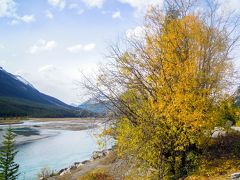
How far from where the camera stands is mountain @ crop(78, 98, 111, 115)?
74.8ft

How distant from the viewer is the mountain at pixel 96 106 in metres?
22.8

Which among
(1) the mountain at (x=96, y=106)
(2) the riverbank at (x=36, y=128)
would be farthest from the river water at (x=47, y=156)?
(1) the mountain at (x=96, y=106)

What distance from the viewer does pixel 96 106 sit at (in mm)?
23188

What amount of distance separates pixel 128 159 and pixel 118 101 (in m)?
3.84

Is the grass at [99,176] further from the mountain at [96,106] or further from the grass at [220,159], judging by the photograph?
the grass at [220,159]

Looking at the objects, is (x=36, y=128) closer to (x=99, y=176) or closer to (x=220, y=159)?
(x=99, y=176)

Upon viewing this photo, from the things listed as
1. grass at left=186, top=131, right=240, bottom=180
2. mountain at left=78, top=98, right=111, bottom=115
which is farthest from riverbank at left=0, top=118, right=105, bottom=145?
grass at left=186, top=131, right=240, bottom=180

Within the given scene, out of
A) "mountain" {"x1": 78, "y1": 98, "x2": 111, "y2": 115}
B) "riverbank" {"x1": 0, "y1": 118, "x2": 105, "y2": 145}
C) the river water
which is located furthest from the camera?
"riverbank" {"x1": 0, "y1": 118, "x2": 105, "y2": 145}

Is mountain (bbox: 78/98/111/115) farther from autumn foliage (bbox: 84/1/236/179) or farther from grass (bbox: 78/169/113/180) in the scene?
grass (bbox: 78/169/113/180)

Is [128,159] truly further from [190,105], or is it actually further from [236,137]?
[236,137]

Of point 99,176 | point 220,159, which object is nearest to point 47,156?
point 99,176

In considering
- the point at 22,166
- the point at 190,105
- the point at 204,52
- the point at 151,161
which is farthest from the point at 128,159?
the point at 22,166

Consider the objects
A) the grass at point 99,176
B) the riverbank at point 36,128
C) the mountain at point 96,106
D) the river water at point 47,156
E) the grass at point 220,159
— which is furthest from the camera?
the riverbank at point 36,128

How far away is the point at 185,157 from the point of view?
21953mm
